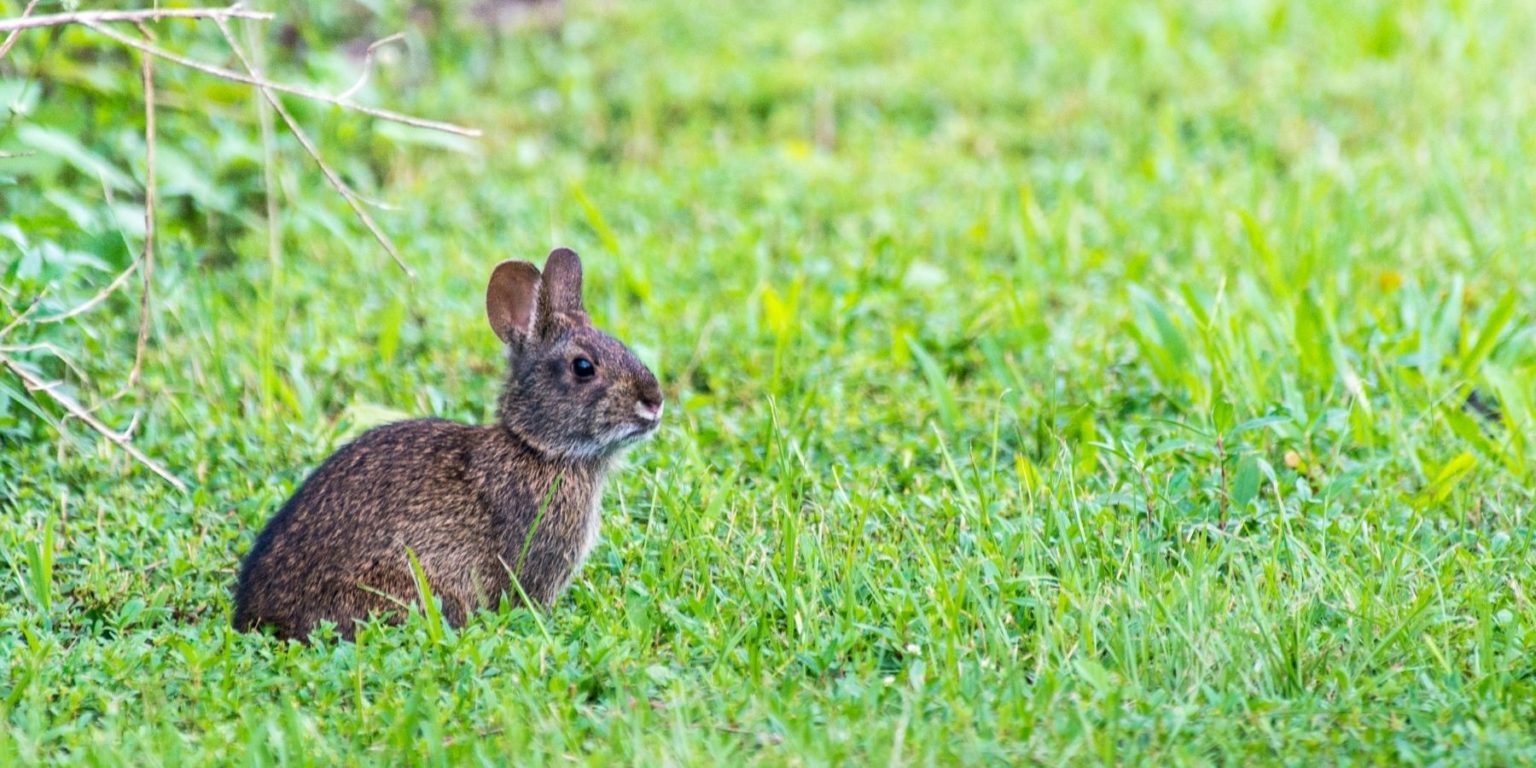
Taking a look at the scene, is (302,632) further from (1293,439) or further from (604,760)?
(1293,439)

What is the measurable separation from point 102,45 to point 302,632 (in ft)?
10.3

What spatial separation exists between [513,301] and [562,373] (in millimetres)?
285

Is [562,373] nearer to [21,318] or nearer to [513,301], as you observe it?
[513,301]

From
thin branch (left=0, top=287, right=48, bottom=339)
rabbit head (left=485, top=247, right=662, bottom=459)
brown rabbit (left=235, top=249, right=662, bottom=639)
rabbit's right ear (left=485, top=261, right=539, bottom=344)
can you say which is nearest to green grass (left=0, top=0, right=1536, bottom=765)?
brown rabbit (left=235, top=249, right=662, bottom=639)

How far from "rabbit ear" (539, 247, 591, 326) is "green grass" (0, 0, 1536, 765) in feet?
1.70

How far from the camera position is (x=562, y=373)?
4633mm

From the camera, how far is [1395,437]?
195 inches

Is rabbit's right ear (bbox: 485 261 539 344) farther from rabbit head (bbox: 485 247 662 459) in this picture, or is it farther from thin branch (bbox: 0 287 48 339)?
thin branch (bbox: 0 287 48 339)

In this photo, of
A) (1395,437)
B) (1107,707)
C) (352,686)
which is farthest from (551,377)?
(1395,437)

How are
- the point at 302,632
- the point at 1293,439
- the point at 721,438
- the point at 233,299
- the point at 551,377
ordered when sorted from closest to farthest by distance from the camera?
the point at 302,632
the point at 551,377
the point at 1293,439
the point at 721,438
the point at 233,299

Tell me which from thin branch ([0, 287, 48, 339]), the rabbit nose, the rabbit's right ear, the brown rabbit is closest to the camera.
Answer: the brown rabbit

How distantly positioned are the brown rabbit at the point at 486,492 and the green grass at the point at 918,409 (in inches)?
5.8

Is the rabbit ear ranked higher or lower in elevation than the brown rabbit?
higher

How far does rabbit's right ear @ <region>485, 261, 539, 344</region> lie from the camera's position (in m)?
4.71
